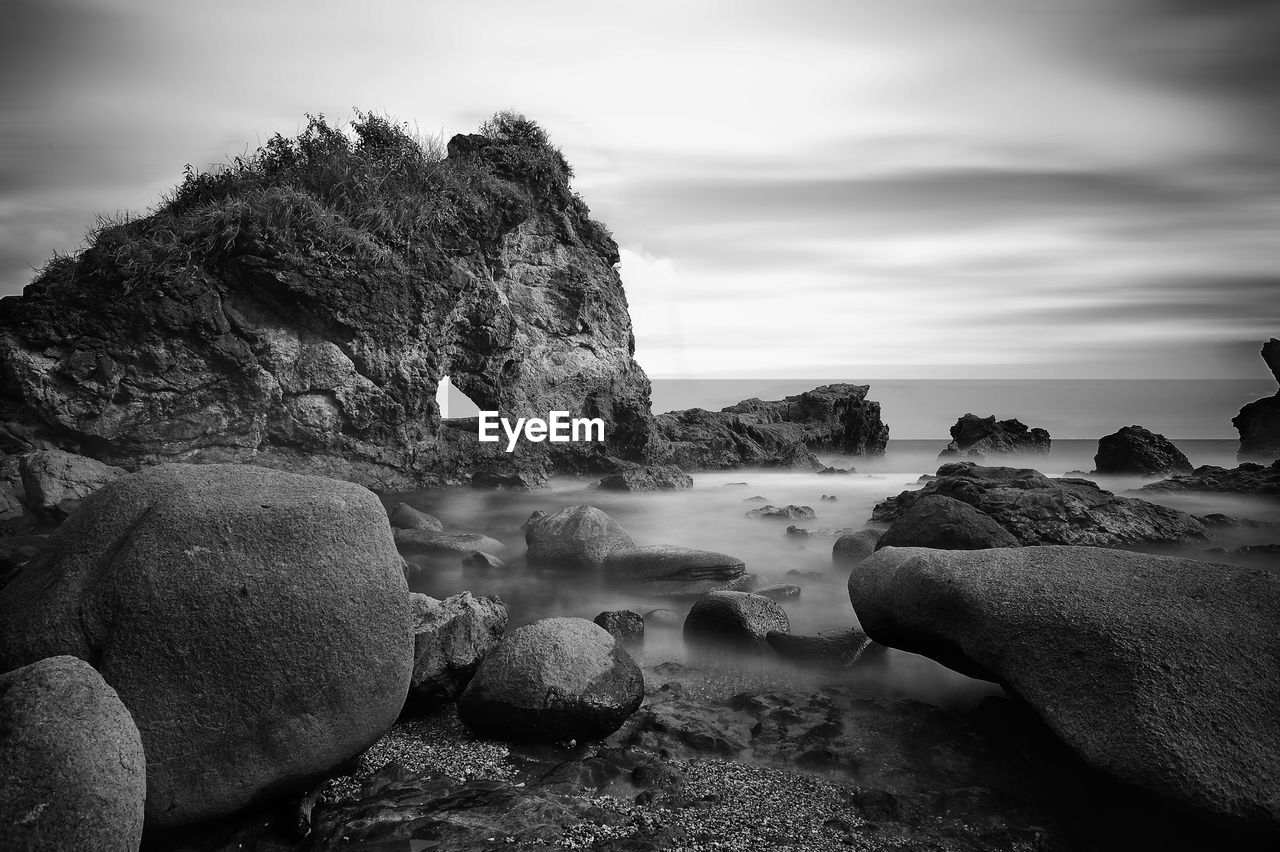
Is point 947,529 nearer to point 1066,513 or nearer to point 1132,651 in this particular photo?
point 1066,513

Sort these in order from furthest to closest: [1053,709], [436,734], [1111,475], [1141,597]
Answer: [1111,475] < [436,734] < [1141,597] < [1053,709]

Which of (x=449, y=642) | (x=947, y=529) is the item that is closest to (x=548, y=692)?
(x=449, y=642)

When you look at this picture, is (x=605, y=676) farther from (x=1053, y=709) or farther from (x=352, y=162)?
(x=352, y=162)

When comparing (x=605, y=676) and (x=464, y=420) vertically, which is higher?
(x=464, y=420)

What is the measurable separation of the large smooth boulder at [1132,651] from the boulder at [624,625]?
2581 millimetres

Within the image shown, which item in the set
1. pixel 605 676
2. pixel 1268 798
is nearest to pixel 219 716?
pixel 605 676

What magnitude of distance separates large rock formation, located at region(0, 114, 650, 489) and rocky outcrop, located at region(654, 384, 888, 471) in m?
3.99

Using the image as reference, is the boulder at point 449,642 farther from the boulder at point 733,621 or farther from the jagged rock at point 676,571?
the jagged rock at point 676,571

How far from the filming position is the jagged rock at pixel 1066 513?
33.6ft

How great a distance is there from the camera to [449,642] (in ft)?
18.6

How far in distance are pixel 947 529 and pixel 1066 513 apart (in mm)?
2912

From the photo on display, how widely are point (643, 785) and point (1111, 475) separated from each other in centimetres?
2133

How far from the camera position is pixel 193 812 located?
3.97 meters

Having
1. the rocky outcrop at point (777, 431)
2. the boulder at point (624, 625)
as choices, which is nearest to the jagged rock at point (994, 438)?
the rocky outcrop at point (777, 431)
